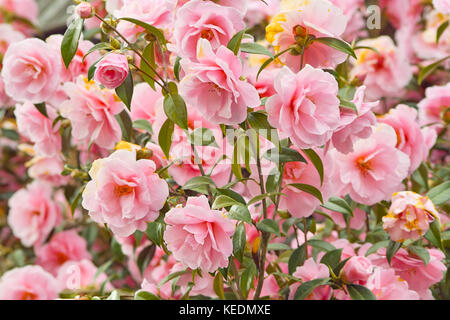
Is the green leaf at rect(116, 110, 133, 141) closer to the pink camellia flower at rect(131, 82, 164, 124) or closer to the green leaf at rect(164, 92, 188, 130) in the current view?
the pink camellia flower at rect(131, 82, 164, 124)

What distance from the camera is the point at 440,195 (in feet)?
2.63

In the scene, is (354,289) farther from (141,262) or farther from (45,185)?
(45,185)

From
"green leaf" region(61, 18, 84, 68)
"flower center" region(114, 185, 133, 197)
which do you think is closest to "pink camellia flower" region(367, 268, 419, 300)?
"flower center" region(114, 185, 133, 197)

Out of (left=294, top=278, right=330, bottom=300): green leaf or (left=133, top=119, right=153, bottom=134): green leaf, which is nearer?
(left=294, top=278, right=330, bottom=300): green leaf

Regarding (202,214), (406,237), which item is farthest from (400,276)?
(202,214)

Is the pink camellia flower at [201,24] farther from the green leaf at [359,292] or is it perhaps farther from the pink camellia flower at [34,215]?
the pink camellia flower at [34,215]

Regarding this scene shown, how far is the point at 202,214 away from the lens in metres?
0.60

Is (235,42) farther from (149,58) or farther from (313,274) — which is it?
(313,274)

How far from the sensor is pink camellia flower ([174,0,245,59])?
24.0 inches

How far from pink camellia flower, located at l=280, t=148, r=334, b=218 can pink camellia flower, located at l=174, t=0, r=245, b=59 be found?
20cm

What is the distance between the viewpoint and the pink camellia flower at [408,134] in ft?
2.70

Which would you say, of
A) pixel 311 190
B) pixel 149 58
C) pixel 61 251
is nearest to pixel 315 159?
pixel 311 190

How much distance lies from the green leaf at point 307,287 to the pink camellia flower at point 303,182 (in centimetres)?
9

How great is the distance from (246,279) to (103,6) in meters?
0.45
